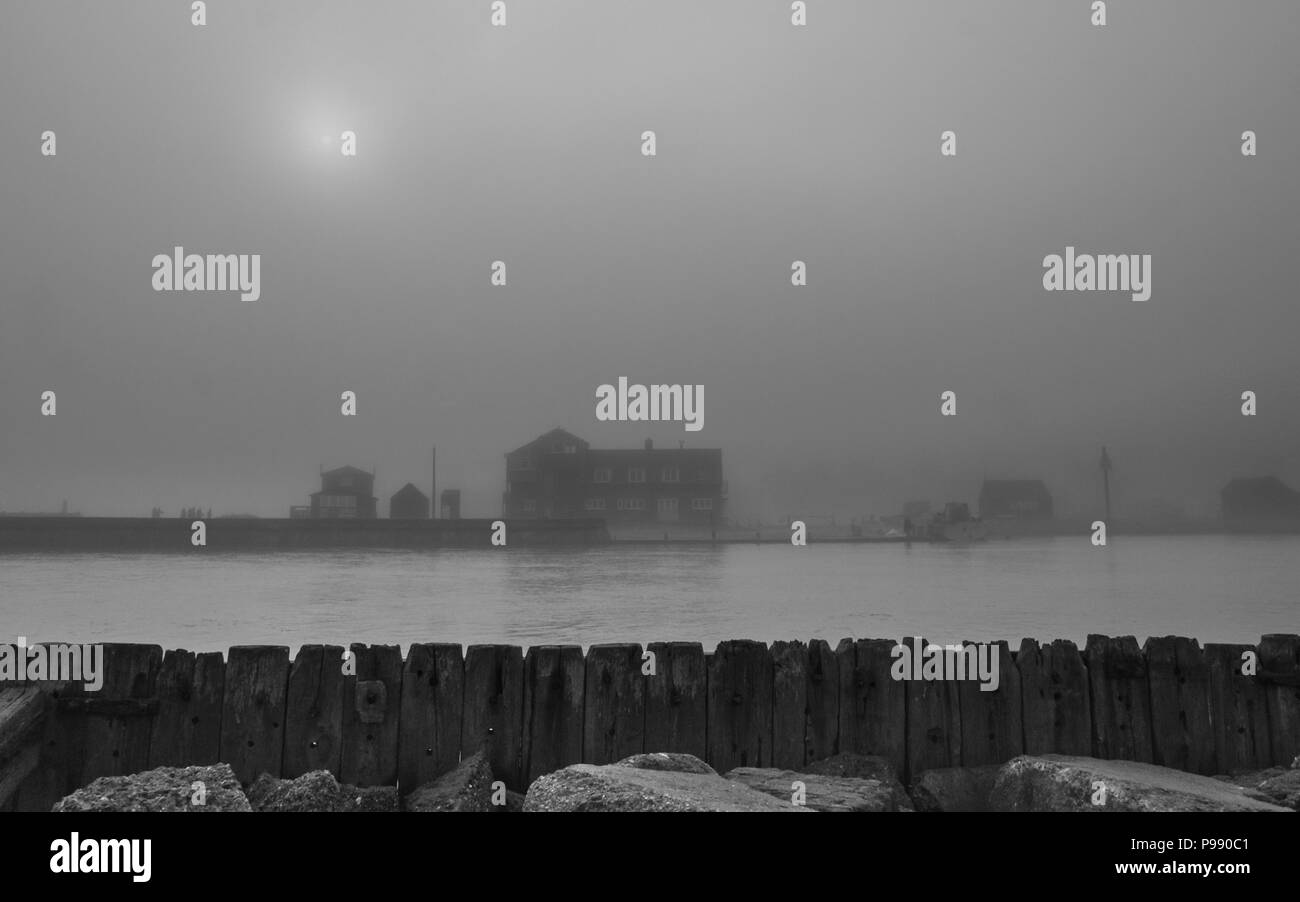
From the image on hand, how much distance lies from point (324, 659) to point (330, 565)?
2468 inches

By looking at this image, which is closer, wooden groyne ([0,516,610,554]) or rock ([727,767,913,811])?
rock ([727,767,913,811])

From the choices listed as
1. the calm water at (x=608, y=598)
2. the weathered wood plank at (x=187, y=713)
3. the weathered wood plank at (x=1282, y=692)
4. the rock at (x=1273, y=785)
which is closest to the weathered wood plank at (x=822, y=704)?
the rock at (x=1273, y=785)

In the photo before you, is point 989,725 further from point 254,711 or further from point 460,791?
point 254,711

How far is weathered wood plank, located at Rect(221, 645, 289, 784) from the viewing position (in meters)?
5.27

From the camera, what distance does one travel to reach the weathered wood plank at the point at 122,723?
208 inches

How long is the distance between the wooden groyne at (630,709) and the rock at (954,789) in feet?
0.39

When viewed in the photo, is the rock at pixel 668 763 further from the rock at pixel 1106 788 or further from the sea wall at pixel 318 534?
the sea wall at pixel 318 534

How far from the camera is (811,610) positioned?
45.8 m

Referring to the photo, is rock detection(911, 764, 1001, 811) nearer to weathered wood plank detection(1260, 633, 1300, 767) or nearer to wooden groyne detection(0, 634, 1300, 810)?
wooden groyne detection(0, 634, 1300, 810)

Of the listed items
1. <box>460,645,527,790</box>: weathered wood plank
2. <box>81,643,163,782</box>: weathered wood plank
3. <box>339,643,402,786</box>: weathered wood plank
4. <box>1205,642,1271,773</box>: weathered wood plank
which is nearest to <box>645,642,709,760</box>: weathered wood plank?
<box>460,645,527,790</box>: weathered wood plank
